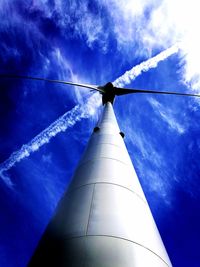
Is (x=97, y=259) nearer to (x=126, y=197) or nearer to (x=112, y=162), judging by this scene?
(x=126, y=197)

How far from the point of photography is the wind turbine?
4.69 m

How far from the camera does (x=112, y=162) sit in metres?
8.71

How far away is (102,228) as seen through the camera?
527cm

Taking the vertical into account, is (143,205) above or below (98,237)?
above

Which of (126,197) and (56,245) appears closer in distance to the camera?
(56,245)

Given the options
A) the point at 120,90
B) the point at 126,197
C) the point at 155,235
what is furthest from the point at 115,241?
the point at 120,90

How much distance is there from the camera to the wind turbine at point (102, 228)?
4691mm

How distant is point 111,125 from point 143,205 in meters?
7.39

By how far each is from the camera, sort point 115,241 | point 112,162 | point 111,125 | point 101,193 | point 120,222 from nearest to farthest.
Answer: point 115,241 → point 120,222 → point 101,193 → point 112,162 → point 111,125

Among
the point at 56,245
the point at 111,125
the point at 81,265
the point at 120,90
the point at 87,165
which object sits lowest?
the point at 81,265

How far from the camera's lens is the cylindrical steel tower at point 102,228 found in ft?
15.4

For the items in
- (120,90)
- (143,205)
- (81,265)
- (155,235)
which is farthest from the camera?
(120,90)

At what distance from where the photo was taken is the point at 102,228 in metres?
5.27

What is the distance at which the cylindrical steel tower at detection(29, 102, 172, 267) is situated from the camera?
15.4 feet
